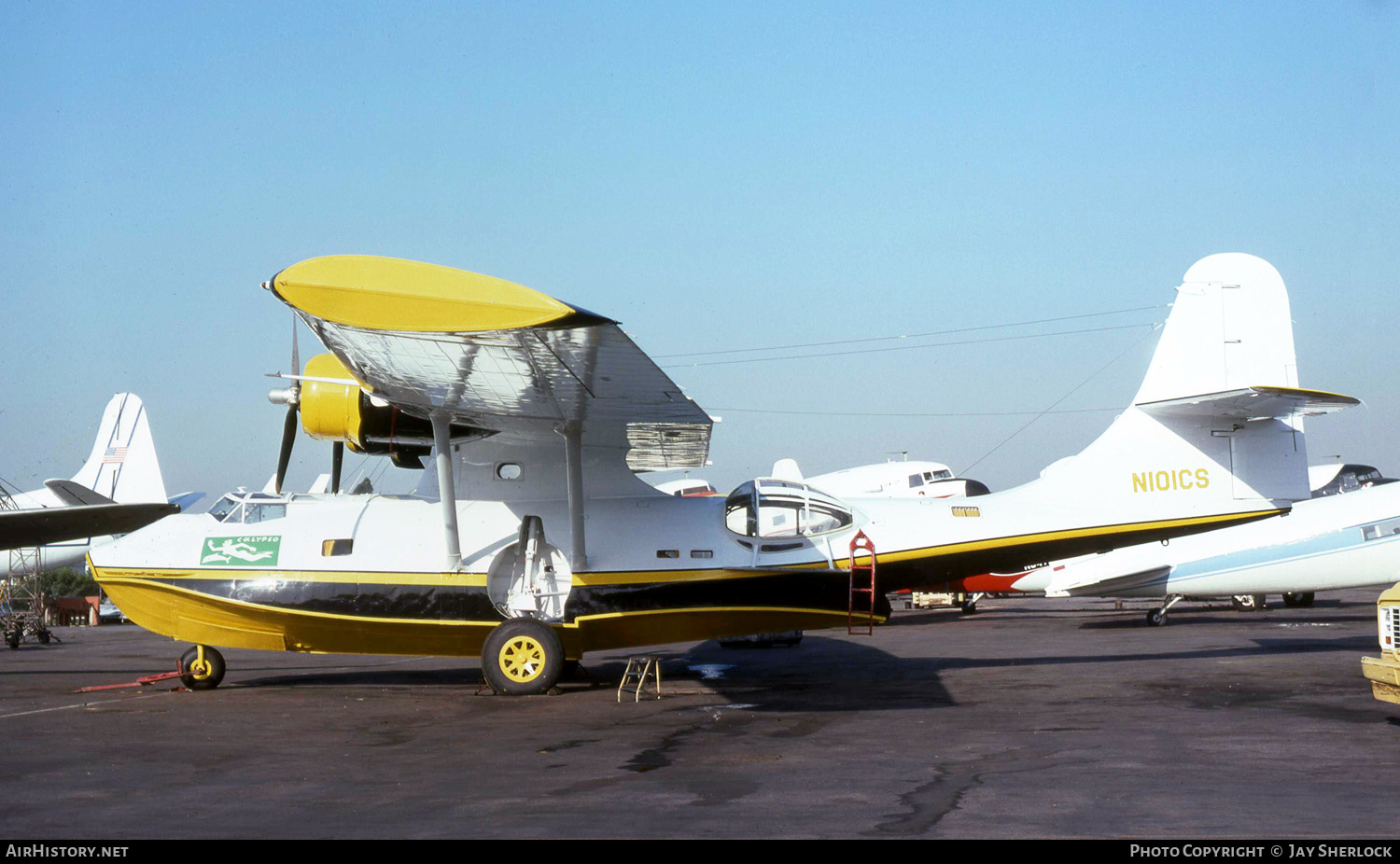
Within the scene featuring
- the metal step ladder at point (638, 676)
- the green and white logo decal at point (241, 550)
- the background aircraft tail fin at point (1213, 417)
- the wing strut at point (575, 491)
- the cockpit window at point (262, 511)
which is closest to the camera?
the wing strut at point (575, 491)

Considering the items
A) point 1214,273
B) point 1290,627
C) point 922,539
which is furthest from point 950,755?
point 1290,627

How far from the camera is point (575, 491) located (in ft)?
41.2

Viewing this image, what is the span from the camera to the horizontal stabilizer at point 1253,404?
11.4m

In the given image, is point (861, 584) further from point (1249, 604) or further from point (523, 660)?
point (1249, 604)

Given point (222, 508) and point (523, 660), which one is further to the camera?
point (222, 508)

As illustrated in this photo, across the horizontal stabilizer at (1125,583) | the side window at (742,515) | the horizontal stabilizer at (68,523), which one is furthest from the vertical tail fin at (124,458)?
the horizontal stabilizer at (1125,583)

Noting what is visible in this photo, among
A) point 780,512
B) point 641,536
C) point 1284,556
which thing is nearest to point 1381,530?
point 1284,556

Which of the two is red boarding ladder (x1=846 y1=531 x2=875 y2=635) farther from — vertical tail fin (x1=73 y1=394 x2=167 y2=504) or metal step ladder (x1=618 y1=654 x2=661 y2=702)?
vertical tail fin (x1=73 y1=394 x2=167 y2=504)

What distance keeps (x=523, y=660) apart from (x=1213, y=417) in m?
8.72

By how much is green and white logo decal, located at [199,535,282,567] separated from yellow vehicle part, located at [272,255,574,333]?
18.8 feet

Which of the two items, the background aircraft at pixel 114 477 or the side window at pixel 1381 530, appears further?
the background aircraft at pixel 114 477

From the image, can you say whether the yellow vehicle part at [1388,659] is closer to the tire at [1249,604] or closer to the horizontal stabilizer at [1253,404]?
the horizontal stabilizer at [1253,404]

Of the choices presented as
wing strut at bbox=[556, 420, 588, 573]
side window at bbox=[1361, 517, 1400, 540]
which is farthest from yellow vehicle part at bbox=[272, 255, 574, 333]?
side window at bbox=[1361, 517, 1400, 540]

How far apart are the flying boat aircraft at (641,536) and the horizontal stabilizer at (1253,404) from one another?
6cm
